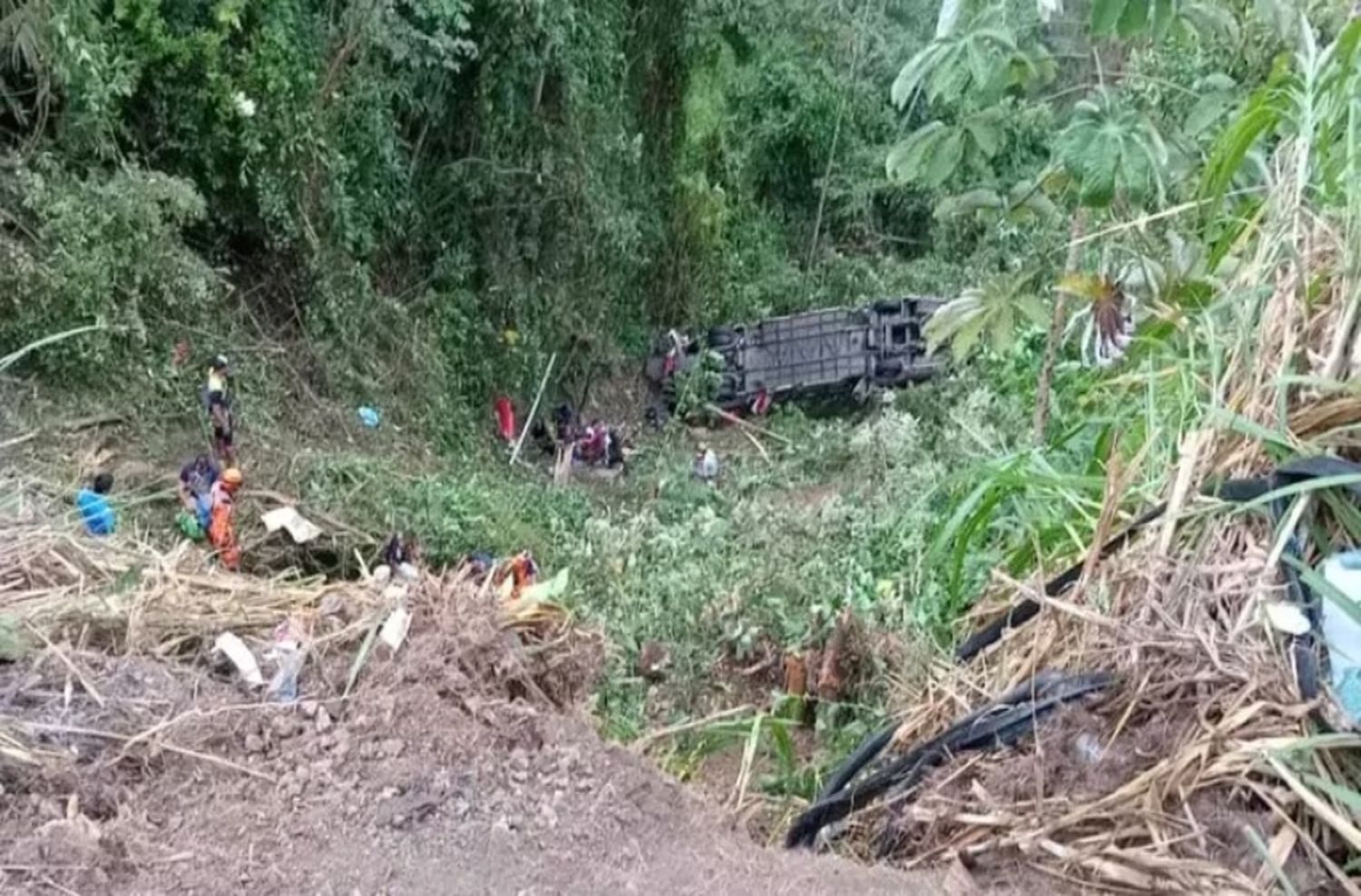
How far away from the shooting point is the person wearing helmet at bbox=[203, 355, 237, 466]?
16.2 ft

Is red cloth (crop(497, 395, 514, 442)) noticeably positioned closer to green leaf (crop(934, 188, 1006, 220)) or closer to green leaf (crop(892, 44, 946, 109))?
green leaf (crop(934, 188, 1006, 220))

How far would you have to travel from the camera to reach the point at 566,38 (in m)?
7.03

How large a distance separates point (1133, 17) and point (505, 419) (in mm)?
6149

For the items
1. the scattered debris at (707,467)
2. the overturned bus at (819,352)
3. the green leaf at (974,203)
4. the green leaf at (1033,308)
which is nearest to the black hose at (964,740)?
→ the green leaf at (1033,308)

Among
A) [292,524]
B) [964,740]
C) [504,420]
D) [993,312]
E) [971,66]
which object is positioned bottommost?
[504,420]

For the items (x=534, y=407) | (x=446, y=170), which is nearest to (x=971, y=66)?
(x=446, y=170)

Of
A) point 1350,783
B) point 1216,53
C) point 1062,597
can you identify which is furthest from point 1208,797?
point 1216,53

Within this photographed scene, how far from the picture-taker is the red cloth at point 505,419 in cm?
745

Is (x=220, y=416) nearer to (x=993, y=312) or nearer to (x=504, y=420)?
(x=504, y=420)

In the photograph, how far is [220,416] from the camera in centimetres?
495

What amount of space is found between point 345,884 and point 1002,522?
1379 millimetres

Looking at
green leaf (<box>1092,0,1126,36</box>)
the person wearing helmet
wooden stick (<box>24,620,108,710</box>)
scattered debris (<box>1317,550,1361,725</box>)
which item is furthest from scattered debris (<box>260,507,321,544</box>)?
scattered debris (<box>1317,550,1361,725</box>)

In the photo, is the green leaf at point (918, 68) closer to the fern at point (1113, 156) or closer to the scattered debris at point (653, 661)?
the fern at point (1113, 156)

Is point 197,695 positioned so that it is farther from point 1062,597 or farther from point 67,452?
point 67,452
